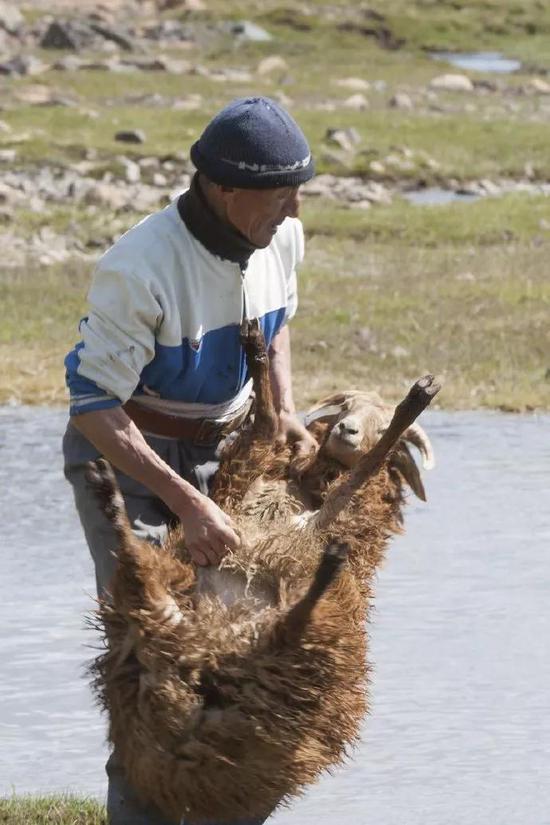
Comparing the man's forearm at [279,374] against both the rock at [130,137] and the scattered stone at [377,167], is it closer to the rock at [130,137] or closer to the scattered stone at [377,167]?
the scattered stone at [377,167]

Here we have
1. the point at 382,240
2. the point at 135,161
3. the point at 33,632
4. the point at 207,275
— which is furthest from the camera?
the point at 135,161

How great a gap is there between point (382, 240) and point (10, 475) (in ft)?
34.7

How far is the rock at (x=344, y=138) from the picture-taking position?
29216 millimetres

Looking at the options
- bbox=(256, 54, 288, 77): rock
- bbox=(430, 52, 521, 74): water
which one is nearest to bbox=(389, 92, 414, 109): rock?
bbox=(256, 54, 288, 77): rock

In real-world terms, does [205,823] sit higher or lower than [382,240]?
higher

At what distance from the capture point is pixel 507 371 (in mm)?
12898

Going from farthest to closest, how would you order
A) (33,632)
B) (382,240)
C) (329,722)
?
1. (382,240)
2. (33,632)
3. (329,722)

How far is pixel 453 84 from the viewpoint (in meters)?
45.5

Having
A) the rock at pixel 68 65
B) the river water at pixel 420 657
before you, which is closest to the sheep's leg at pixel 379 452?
the river water at pixel 420 657

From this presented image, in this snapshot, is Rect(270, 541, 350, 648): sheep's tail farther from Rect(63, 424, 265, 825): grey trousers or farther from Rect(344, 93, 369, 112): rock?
Rect(344, 93, 369, 112): rock

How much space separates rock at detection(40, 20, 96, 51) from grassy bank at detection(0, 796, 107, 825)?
160ft

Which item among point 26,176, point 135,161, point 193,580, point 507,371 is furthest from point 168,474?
point 135,161

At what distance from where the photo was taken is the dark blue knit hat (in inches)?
194

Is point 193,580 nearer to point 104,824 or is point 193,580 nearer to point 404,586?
point 104,824
